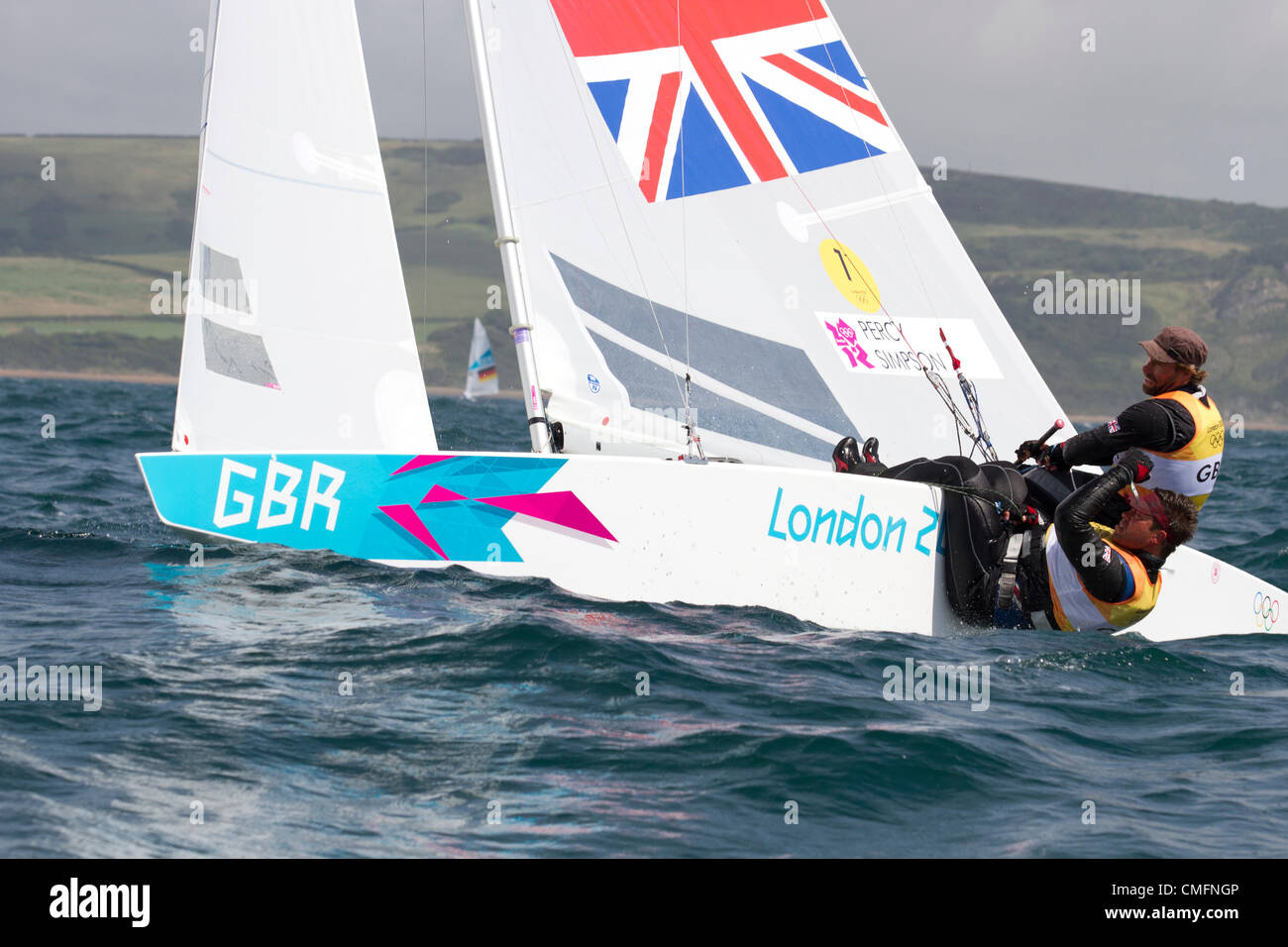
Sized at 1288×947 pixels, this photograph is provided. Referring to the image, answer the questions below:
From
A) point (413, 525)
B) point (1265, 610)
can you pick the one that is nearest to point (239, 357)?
point (413, 525)

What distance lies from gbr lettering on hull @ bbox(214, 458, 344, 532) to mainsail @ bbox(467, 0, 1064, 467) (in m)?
1.47

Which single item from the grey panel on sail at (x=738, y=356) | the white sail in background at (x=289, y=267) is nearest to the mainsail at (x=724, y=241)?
the grey panel on sail at (x=738, y=356)

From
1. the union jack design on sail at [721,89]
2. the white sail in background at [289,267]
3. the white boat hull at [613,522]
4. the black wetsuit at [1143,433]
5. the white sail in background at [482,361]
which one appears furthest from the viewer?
the white sail in background at [482,361]

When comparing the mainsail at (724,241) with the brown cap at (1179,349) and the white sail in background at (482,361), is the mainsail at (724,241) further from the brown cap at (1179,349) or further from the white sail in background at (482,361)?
the white sail in background at (482,361)

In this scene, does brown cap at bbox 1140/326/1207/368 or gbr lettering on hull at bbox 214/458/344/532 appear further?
gbr lettering on hull at bbox 214/458/344/532

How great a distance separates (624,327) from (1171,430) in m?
3.03

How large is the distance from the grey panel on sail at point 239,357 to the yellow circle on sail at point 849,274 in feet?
10.5

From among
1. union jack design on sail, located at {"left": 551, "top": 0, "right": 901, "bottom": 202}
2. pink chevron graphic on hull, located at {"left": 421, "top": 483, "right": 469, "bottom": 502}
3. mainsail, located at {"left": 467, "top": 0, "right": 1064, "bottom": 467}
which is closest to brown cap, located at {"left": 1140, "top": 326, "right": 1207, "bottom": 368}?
mainsail, located at {"left": 467, "top": 0, "right": 1064, "bottom": 467}

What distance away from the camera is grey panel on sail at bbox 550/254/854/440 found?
739cm

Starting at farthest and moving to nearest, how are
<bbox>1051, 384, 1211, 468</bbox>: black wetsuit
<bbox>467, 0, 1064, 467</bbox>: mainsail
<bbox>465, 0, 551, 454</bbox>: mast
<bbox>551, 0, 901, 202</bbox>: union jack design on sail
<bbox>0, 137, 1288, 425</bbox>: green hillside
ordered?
1. <bbox>0, 137, 1288, 425</bbox>: green hillside
2. <bbox>551, 0, 901, 202</bbox>: union jack design on sail
3. <bbox>467, 0, 1064, 467</bbox>: mainsail
4. <bbox>465, 0, 551, 454</bbox>: mast
5. <bbox>1051, 384, 1211, 468</bbox>: black wetsuit

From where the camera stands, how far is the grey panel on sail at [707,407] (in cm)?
742

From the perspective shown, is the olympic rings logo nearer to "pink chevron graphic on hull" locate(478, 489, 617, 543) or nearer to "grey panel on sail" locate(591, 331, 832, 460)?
"grey panel on sail" locate(591, 331, 832, 460)
